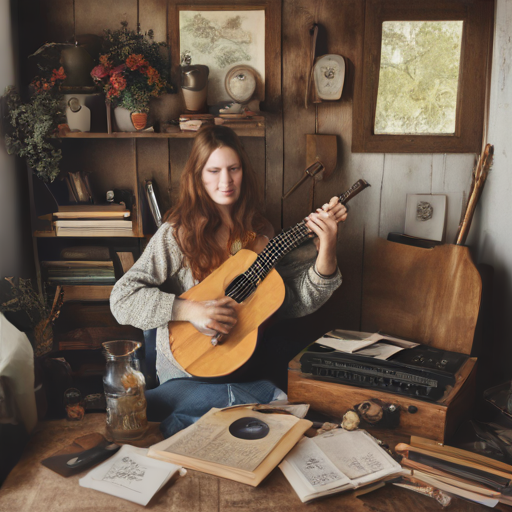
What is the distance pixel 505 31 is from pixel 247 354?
166 cm

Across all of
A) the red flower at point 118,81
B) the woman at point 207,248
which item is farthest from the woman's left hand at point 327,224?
the red flower at point 118,81

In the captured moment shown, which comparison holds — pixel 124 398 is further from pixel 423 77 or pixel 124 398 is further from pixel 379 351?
pixel 423 77

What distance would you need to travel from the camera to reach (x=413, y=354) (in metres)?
1.76

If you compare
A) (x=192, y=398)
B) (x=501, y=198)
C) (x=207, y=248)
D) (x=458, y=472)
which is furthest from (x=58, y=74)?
(x=458, y=472)

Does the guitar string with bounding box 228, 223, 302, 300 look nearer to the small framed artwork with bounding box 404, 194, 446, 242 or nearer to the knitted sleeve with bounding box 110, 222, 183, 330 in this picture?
the knitted sleeve with bounding box 110, 222, 183, 330

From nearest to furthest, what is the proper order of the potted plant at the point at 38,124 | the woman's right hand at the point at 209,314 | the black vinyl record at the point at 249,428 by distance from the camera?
1. the black vinyl record at the point at 249,428
2. the woman's right hand at the point at 209,314
3. the potted plant at the point at 38,124

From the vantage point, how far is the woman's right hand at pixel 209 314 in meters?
1.83

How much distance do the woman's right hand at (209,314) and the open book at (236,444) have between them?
1.07 feet

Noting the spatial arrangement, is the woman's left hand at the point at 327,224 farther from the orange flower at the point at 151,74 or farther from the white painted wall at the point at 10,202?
the white painted wall at the point at 10,202

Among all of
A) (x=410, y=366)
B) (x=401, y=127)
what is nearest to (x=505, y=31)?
(x=401, y=127)

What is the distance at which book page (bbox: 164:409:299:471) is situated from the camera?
4.49 ft

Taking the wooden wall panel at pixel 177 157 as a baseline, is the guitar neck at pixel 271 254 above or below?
below

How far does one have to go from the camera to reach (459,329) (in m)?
1.95

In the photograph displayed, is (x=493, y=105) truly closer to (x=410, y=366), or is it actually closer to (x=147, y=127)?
(x=410, y=366)
